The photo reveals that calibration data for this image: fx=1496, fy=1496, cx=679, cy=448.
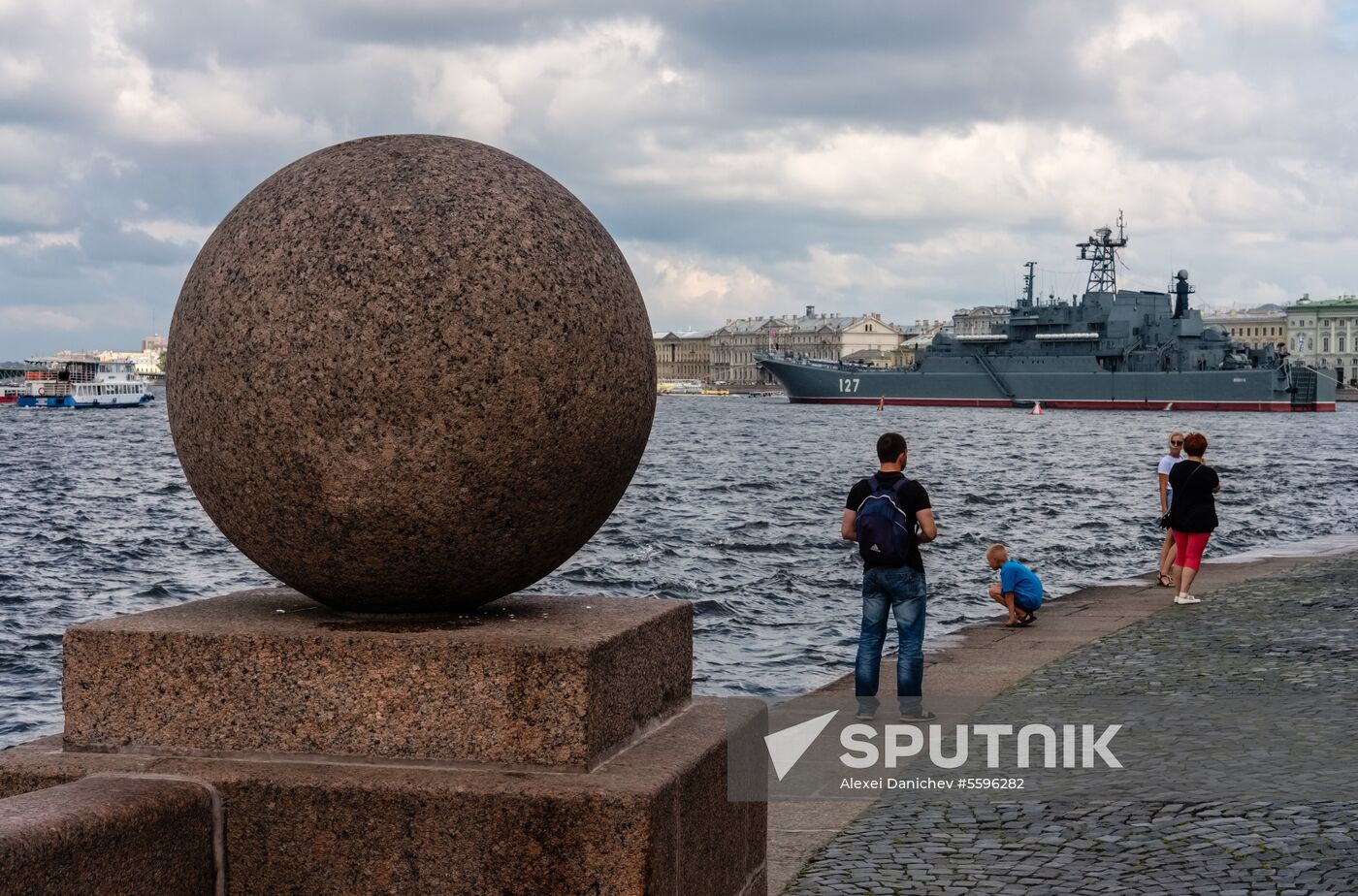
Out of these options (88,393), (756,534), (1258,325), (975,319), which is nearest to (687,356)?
(975,319)

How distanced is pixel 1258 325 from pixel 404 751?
155 metres

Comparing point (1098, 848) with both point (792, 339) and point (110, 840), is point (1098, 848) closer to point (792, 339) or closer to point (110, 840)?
point (110, 840)

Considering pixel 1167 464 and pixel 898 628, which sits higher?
pixel 1167 464

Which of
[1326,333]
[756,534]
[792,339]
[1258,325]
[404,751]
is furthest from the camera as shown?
[792,339]

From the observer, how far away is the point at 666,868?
2990mm

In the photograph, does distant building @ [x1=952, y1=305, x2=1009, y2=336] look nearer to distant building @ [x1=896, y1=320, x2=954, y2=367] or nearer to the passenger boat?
distant building @ [x1=896, y1=320, x2=954, y2=367]

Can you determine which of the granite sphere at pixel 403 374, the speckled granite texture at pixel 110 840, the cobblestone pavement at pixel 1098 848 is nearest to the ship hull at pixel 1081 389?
the cobblestone pavement at pixel 1098 848

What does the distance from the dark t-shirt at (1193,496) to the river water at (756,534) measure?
7.80 feet

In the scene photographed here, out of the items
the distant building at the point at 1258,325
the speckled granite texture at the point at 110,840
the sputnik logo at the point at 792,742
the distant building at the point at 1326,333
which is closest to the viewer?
the speckled granite texture at the point at 110,840

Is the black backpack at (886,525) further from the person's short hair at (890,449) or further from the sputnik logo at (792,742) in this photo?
the sputnik logo at (792,742)

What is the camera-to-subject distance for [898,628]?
6773mm

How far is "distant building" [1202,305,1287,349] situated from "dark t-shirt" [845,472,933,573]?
145m

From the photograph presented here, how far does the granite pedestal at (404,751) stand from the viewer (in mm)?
2936

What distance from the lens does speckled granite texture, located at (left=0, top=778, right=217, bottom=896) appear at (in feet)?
8.38
